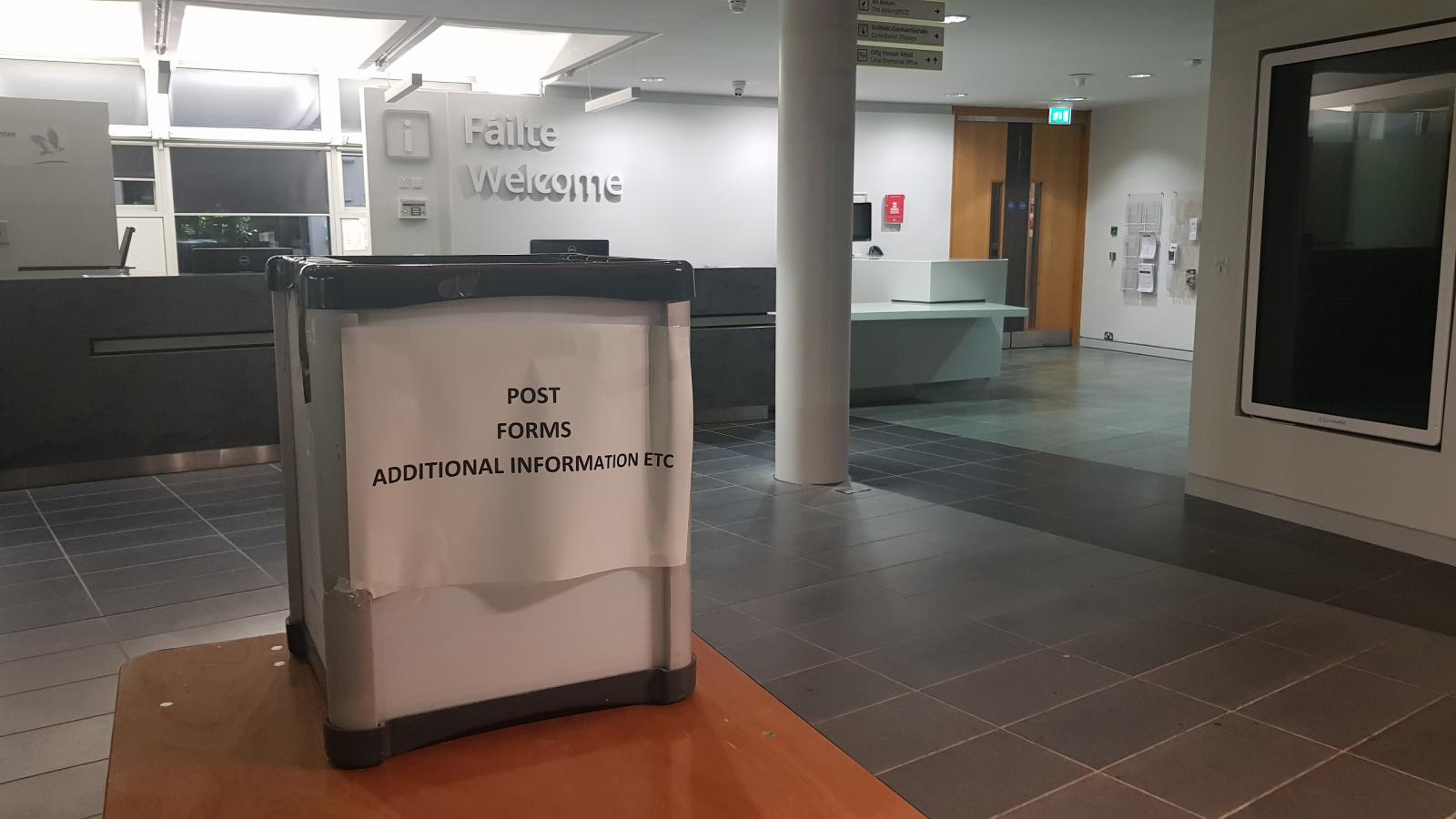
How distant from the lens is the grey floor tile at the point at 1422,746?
2695mm

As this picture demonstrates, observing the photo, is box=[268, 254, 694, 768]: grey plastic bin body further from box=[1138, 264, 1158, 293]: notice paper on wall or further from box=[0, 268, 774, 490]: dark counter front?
box=[1138, 264, 1158, 293]: notice paper on wall

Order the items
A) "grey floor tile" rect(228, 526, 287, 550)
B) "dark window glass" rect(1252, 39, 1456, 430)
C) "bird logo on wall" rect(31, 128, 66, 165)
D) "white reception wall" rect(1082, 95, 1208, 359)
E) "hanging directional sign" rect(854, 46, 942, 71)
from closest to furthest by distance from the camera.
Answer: "dark window glass" rect(1252, 39, 1456, 430)
"grey floor tile" rect(228, 526, 287, 550)
"hanging directional sign" rect(854, 46, 942, 71)
"bird logo on wall" rect(31, 128, 66, 165)
"white reception wall" rect(1082, 95, 1208, 359)

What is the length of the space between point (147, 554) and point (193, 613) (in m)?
0.98

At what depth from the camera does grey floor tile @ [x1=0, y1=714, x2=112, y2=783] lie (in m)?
2.75

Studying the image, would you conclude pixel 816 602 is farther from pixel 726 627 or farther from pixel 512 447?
pixel 512 447

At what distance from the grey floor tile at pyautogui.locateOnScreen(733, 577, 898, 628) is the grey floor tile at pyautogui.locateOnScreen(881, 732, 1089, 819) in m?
1.04

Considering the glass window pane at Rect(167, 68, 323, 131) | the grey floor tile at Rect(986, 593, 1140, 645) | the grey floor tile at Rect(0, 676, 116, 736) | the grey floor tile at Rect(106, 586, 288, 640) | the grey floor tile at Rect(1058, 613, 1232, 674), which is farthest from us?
the glass window pane at Rect(167, 68, 323, 131)

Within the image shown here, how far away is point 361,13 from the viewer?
759 cm

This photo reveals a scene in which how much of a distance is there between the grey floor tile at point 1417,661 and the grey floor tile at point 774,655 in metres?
1.71

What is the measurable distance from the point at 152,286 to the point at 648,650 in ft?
19.7

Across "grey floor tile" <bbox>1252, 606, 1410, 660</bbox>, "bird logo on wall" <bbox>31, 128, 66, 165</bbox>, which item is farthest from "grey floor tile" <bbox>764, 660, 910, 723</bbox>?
"bird logo on wall" <bbox>31, 128, 66, 165</bbox>

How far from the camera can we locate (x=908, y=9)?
19.8 feet

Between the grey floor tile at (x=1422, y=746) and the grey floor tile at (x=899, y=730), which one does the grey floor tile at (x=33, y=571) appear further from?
the grey floor tile at (x=1422, y=746)

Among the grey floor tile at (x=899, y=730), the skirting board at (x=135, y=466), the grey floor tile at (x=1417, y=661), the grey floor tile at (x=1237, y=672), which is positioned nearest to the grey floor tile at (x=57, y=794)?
the grey floor tile at (x=899, y=730)
